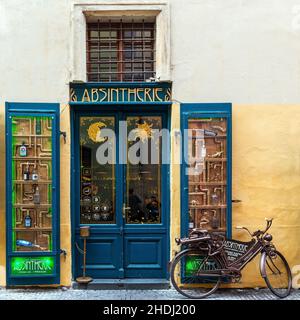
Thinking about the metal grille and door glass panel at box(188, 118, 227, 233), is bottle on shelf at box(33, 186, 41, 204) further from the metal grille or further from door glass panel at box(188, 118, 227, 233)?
door glass panel at box(188, 118, 227, 233)

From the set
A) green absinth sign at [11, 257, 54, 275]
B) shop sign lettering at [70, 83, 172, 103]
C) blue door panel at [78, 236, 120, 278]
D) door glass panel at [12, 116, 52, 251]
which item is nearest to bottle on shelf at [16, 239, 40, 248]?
door glass panel at [12, 116, 52, 251]

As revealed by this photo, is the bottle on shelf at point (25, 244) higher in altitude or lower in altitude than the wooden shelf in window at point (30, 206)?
lower

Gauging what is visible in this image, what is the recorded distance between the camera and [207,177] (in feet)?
27.0

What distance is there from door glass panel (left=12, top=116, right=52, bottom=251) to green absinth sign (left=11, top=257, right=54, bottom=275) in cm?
15

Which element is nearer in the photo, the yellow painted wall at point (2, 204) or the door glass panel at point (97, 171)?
the yellow painted wall at point (2, 204)

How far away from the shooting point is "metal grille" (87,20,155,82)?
336 inches

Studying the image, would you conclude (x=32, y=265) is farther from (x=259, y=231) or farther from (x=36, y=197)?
(x=259, y=231)

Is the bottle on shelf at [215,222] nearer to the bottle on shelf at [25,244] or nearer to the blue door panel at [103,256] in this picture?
the blue door panel at [103,256]

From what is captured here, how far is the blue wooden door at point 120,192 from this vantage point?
847 centimetres

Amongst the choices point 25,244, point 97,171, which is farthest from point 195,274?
point 25,244

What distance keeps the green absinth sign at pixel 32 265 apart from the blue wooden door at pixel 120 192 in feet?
1.67

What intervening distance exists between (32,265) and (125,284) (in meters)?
1.43

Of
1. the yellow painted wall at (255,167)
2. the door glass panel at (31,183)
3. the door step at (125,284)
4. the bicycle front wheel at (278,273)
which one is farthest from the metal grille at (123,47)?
the bicycle front wheel at (278,273)

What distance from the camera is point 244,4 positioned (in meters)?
8.22
